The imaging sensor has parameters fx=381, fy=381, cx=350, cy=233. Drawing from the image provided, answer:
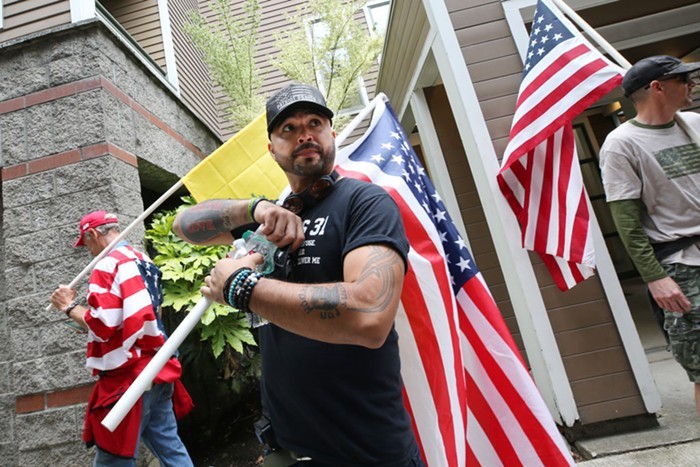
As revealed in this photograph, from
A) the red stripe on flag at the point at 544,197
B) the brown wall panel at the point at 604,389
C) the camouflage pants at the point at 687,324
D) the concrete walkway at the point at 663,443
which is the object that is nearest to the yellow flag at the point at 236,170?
the red stripe on flag at the point at 544,197

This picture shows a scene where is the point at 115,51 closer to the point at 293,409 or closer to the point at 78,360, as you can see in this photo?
the point at 78,360

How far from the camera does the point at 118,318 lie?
2600mm

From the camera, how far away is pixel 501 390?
6.43ft

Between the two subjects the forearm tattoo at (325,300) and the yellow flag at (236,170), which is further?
the yellow flag at (236,170)

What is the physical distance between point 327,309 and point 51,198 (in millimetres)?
3909

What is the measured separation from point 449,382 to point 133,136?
4.19 m

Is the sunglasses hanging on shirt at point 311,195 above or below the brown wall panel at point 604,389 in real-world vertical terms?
above

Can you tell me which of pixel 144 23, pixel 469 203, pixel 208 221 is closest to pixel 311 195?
pixel 208 221

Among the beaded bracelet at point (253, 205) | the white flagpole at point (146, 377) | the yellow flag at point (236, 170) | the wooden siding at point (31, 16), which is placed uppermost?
the wooden siding at point (31, 16)

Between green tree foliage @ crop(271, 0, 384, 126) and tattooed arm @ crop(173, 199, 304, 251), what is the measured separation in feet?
20.3

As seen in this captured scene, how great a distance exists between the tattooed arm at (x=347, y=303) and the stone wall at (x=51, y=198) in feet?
10.6

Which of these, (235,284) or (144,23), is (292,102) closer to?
(235,284)

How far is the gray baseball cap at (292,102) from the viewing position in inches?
57.9

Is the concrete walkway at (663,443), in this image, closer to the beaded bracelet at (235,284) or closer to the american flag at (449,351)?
the american flag at (449,351)
